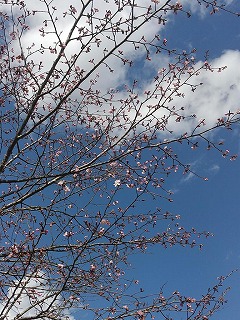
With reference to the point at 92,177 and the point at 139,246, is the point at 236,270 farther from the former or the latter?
the point at 92,177

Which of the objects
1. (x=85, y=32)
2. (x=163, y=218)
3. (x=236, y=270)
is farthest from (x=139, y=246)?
(x=85, y=32)

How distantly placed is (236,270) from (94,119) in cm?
337

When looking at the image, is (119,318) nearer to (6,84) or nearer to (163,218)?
(163,218)

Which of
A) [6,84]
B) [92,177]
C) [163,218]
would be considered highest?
[6,84]

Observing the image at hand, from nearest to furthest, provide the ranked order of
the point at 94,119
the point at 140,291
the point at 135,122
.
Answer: the point at 140,291, the point at 135,122, the point at 94,119

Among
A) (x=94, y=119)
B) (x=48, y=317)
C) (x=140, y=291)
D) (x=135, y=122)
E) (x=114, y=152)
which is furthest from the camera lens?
(x=94, y=119)

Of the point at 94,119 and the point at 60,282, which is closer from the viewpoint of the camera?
the point at 60,282

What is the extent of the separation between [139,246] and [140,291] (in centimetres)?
82

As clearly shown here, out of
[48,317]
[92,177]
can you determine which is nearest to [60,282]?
[48,317]

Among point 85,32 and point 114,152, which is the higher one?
point 85,32

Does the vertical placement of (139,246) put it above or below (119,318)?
above

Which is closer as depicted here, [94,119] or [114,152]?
[114,152]

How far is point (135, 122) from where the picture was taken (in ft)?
18.8

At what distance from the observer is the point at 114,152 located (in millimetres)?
6195
